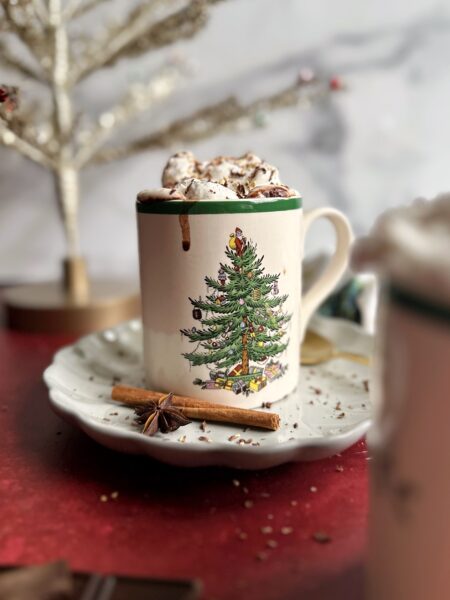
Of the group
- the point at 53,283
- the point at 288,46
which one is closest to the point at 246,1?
the point at 288,46

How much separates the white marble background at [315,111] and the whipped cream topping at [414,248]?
979 mm

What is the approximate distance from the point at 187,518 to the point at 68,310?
1.94 feet

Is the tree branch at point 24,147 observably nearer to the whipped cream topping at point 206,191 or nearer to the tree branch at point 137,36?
the tree branch at point 137,36

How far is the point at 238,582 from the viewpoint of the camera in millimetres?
361

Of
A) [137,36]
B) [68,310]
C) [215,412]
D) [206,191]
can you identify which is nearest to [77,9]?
[137,36]

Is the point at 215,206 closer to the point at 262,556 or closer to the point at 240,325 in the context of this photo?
the point at 240,325

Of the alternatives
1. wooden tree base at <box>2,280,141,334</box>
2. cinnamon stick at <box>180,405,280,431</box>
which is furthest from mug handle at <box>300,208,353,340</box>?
wooden tree base at <box>2,280,141,334</box>

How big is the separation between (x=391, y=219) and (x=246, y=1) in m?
1.04

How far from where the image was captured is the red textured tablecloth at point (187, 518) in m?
0.37

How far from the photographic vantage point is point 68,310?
958 millimetres

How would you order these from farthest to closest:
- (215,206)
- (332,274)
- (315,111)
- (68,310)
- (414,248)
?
(315,111)
(68,310)
(332,274)
(215,206)
(414,248)

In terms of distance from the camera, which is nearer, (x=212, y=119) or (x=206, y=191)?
(x=206, y=191)

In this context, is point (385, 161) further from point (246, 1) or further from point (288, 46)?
point (246, 1)

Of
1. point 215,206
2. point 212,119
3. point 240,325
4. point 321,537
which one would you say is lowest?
point 321,537
